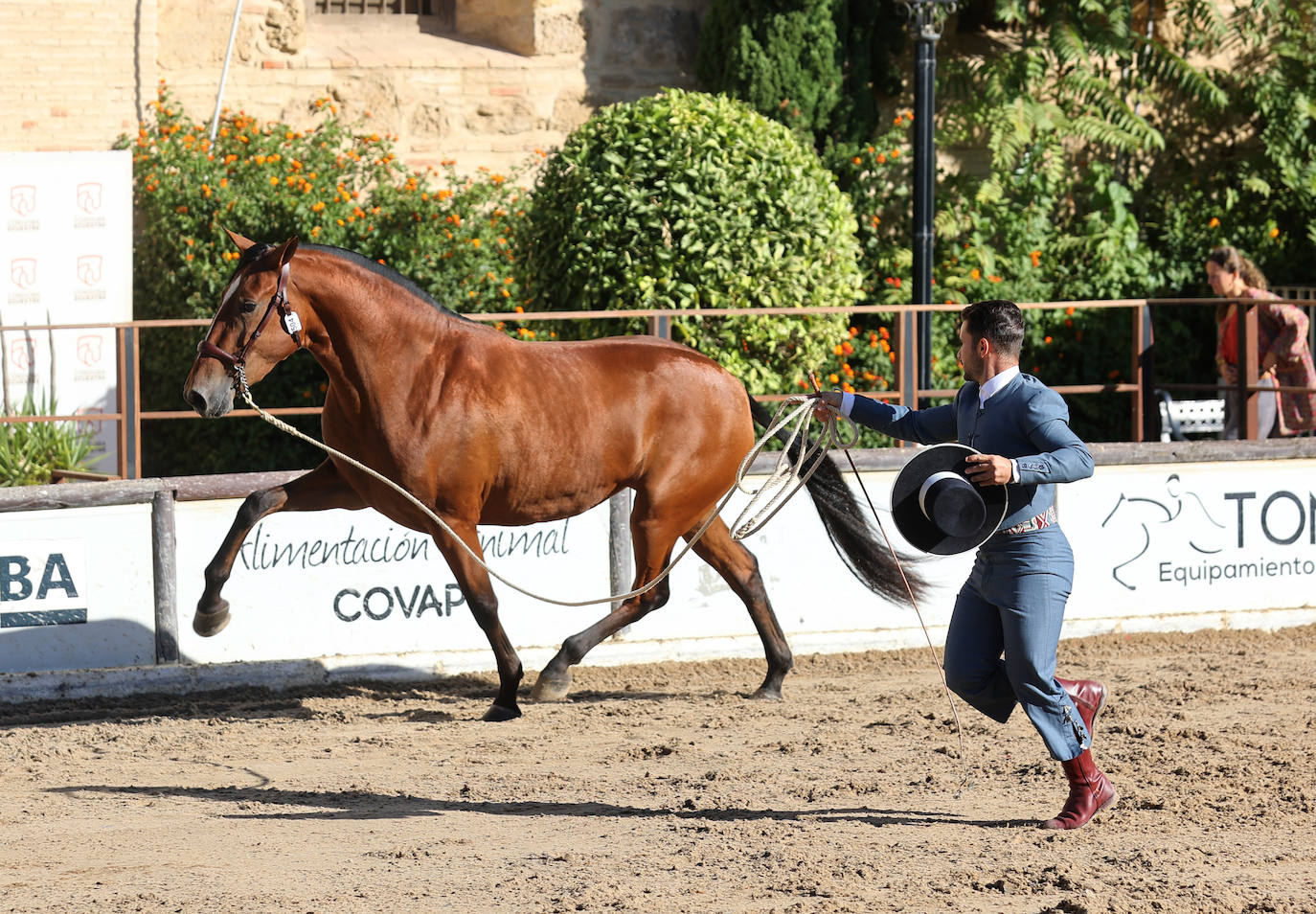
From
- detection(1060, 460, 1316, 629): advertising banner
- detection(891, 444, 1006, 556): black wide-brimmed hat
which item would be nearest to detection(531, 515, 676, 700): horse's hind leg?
detection(891, 444, 1006, 556): black wide-brimmed hat

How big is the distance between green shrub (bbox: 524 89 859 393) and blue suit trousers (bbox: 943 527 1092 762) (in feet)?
17.9

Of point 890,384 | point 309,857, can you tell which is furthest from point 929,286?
point 309,857

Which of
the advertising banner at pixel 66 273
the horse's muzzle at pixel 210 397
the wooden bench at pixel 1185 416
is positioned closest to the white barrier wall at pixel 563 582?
the horse's muzzle at pixel 210 397

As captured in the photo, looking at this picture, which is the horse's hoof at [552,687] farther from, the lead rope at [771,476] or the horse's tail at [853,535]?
the horse's tail at [853,535]

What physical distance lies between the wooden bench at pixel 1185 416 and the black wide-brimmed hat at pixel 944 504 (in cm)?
677

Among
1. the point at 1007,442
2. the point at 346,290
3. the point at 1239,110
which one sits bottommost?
the point at 1007,442

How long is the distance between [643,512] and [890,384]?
17.7ft

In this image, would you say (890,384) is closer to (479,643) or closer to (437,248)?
(437,248)

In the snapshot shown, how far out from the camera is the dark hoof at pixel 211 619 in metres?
6.79

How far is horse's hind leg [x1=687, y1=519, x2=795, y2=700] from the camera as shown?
7.28 m

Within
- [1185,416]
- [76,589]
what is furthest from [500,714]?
[1185,416]

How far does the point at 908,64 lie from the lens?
13781 millimetres

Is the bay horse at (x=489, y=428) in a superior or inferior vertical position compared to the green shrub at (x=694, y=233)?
inferior

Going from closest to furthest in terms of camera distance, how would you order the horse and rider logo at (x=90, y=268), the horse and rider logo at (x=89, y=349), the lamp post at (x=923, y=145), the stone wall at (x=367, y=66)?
the lamp post at (x=923, y=145), the horse and rider logo at (x=89, y=349), the horse and rider logo at (x=90, y=268), the stone wall at (x=367, y=66)
